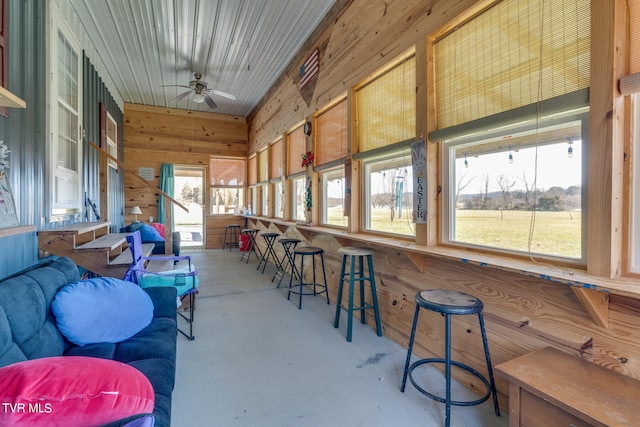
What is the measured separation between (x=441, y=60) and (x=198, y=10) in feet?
10.6

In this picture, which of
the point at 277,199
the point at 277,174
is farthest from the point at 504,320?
the point at 277,199

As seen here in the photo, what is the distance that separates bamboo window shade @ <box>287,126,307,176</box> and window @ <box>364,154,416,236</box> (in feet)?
5.77

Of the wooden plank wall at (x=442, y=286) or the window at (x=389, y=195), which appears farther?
the window at (x=389, y=195)

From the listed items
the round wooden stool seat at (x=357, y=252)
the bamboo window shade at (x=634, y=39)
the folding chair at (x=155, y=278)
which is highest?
the bamboo window shade at (x=634, y=39)

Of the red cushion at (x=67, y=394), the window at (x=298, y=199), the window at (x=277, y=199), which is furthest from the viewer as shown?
the window at (x=277, y=199)

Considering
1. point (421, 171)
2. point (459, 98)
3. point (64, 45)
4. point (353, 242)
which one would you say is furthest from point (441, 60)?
point (64, 45)

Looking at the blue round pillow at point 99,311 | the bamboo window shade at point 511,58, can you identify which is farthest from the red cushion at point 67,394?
the bamboo window shade at point 511,58

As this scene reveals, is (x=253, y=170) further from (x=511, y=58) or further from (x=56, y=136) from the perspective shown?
(x=511, y=58)

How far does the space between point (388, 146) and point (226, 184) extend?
647 centimetres

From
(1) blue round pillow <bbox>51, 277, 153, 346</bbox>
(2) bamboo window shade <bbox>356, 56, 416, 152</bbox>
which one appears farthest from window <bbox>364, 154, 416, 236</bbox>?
(1) blue round pillow <bbox>51, 277, 153, 346</bbox>

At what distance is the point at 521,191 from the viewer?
1857mm

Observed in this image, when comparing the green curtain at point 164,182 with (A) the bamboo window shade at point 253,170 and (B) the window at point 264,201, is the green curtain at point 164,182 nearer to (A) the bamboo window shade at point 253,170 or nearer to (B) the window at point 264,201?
(A) the bamboo window shade at point 253,170

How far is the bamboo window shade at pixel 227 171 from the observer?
26.9 ft

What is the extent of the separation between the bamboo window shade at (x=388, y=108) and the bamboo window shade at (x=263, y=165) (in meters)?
3.78
